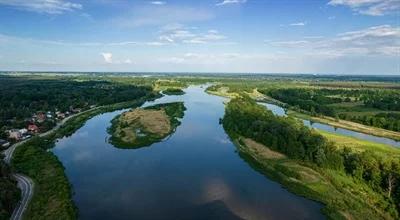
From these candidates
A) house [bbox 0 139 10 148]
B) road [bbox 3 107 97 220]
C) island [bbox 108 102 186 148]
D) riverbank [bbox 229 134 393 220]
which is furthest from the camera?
island [bbox 108 102 186 148]

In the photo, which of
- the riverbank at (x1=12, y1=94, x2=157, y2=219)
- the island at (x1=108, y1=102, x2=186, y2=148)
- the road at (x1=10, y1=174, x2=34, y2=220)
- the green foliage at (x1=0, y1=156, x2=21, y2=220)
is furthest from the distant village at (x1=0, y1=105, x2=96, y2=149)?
the green foliage at (x1=0, y1=156, x2=21, y2=220)

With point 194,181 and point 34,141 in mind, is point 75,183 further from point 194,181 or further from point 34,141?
point 34,141

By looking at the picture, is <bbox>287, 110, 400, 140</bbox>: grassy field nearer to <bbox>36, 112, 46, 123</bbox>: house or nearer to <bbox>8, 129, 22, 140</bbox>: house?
<bbox>36, 112, 46, 123</bbox>: house

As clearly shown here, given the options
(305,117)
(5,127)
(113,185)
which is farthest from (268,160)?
(5,127)

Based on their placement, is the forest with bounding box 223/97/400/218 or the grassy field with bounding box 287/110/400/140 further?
the grassy field with bounding box 287/110/400/140

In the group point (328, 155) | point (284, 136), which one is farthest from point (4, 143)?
point (328, 155)

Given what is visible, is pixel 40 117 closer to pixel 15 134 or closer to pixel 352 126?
pixel 15 134
